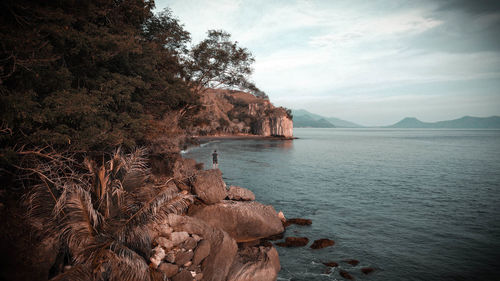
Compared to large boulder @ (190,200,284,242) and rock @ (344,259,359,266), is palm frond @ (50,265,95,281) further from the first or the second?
rock @ (344,259,359,266)

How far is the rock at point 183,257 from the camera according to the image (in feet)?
26.9

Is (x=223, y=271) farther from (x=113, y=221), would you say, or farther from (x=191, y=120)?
(x=191, y=120)

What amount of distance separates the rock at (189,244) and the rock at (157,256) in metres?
0.79

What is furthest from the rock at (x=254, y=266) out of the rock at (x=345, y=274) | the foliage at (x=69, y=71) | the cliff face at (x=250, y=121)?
the cliff face at (x=250, y=121)

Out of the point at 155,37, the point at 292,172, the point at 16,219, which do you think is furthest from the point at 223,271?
the point at 292,172

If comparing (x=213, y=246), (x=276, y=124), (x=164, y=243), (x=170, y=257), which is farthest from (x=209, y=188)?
(x=276, y=124)

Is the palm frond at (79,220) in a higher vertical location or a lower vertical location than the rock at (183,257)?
higher

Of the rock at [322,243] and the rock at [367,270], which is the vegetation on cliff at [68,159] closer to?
the rock at [322,243]

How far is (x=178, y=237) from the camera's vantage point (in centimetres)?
883

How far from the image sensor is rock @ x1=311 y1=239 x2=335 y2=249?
1206 centimetres

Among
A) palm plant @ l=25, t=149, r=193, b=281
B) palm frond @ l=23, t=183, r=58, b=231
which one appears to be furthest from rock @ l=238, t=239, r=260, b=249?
palm frond @ l=23, t=183, r=58, b=231

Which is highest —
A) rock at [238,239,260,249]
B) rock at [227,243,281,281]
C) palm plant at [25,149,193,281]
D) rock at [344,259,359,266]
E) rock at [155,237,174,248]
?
palm plant at [25,149,193,281]

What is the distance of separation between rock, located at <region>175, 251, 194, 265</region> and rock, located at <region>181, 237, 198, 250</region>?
8.4 inches

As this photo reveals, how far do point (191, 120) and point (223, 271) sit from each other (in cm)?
1485
